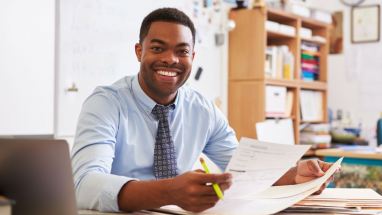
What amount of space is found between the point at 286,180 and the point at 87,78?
6.23ft

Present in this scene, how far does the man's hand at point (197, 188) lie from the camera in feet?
3.42

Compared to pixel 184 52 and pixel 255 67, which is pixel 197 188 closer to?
pixel 184 52

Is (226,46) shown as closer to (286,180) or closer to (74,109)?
(74,109)

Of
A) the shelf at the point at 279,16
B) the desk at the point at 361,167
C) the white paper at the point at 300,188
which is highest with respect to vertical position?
the shelf at the point at 279,16

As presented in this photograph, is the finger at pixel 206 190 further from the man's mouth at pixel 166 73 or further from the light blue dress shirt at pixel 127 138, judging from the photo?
the man's mouth at pixel 166 73

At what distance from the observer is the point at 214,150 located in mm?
1935

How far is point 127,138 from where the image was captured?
160 cm

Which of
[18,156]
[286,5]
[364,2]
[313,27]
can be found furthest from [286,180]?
[364,2]

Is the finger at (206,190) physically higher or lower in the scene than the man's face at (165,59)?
lower

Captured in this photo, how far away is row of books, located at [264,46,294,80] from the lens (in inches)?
169

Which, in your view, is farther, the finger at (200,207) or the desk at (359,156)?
the desk at (359,156)

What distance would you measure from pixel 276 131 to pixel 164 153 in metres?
2.65

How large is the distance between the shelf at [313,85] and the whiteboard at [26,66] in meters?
2.51

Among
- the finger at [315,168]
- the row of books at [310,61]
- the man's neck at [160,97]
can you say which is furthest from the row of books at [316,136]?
the finger at [315,168]
